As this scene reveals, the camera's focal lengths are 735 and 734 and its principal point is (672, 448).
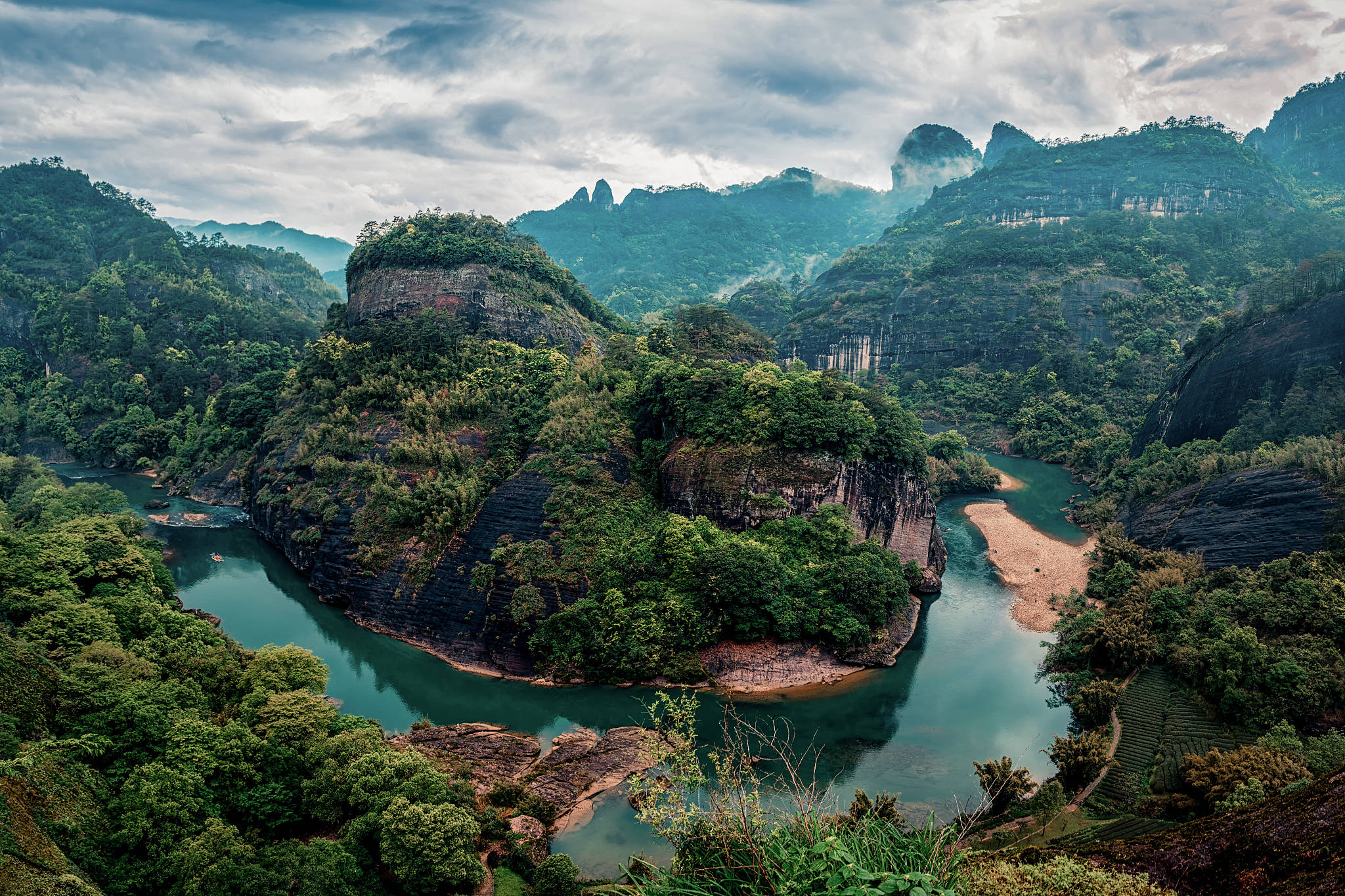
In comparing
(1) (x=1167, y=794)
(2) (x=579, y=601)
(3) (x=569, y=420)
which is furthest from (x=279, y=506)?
(1) (x=1167, y=794)

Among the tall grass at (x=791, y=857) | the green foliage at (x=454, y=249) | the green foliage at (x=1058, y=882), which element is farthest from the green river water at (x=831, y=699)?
the green foliage at (x=454, y=249)

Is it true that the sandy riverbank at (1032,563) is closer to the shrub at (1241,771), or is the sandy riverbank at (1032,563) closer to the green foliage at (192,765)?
the shrub at (1241,771)

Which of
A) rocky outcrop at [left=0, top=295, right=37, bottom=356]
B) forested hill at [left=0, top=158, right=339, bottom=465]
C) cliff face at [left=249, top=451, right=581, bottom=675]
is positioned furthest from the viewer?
rocky outcrop at [left=0, top=295, right=37, bottom=356]

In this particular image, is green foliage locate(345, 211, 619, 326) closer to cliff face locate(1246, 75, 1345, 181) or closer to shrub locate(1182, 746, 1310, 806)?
shrub locate(1182, 746, 1310, 806)

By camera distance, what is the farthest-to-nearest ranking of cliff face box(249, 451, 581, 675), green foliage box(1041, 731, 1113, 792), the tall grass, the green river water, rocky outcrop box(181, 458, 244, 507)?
rocky outcrop box(181, 458, 244, 507) → cliff face box(249, 451, 581, 675) → the green river water → green foliage box(1041, 731, 1113, 792) → the tall grass

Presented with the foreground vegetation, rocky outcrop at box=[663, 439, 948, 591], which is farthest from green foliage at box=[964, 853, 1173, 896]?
rocky outcrop at box=[663, 439, 948, 591]

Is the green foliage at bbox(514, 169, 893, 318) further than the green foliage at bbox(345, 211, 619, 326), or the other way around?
the green foliage at bbox(514, 169, 893, 318)

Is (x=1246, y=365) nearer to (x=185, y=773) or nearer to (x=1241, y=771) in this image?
(x=1241, y=771)

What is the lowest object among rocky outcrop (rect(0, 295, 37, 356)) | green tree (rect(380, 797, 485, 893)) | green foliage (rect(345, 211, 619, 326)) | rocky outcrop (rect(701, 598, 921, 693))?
green tree (rect(380, 797, 485, 893))

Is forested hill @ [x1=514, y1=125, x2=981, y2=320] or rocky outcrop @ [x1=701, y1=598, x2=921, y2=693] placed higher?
forested hill @ [x1=514, y1=125, x2=981, y2=320]
